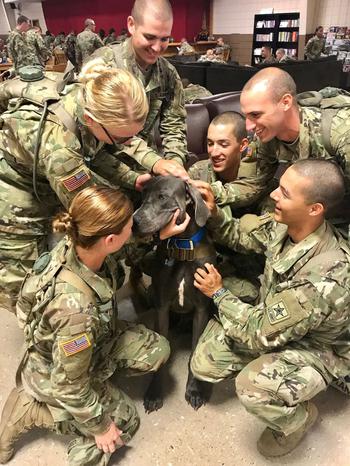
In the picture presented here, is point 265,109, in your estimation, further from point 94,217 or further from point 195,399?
point 195,399

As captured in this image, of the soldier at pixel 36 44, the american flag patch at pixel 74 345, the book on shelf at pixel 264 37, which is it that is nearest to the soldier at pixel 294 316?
the american flag patch at pixel 74 345

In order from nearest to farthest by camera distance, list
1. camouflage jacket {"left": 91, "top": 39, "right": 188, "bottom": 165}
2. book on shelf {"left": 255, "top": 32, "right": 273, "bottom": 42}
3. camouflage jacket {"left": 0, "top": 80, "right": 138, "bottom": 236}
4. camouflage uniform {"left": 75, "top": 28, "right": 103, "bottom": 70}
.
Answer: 1. camouflage jacket {"left": 0, "top": 80, "right": 138, "bottom": 236}
2. camouflage jacket {"left": 91, "top": 39, "right": 188, "bottom": 165}
3. camouflage uniform {"left": 75, "top": 28, "right": 103, "bottom": 70}
4. book on shelf {"left": 255, "top": 32, "right": 273, "bottom": 42}

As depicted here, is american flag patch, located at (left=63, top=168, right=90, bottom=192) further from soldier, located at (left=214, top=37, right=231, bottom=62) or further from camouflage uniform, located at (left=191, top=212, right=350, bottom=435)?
soldier, located at (left=214, top=37, right=231, bottom=62)

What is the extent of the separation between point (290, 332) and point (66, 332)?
903mm

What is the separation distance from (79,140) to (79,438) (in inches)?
54.0

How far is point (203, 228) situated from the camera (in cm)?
210

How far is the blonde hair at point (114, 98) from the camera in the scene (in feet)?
5.21

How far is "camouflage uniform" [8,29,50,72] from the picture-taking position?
7.90 meters

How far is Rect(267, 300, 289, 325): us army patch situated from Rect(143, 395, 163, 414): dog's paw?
2.82ft

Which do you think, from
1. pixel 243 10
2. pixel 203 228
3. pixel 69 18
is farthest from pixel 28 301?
pixel 69 18

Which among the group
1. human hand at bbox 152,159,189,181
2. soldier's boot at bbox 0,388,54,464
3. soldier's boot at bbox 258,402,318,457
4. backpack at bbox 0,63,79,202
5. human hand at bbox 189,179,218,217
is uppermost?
backpack at bbox 0,63,79,202

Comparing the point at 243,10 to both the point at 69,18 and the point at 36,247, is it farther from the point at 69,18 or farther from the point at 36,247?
the point at 36,247

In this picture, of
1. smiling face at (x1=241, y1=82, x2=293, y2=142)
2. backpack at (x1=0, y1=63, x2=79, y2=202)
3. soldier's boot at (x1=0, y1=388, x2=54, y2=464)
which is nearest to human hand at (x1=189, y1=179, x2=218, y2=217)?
smiling face at (x1=241, y1=82, x2=293, y2=142)

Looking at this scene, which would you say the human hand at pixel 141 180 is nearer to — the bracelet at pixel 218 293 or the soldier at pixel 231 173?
the soldier at pixel 231 173
